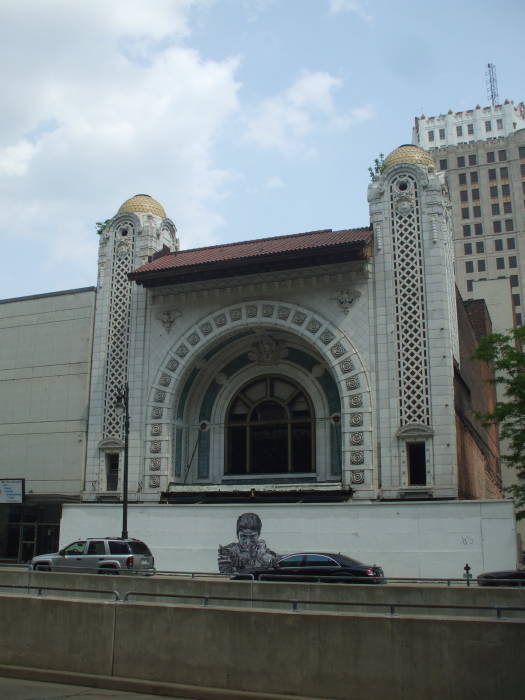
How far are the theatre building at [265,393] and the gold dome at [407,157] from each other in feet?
0.35

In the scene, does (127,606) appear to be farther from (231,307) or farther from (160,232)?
(160,232)

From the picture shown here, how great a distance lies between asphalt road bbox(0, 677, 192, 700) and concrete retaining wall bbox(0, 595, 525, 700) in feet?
1.03

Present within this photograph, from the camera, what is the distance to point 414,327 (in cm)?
3403

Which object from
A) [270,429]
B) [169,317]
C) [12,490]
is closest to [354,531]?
[270,429]

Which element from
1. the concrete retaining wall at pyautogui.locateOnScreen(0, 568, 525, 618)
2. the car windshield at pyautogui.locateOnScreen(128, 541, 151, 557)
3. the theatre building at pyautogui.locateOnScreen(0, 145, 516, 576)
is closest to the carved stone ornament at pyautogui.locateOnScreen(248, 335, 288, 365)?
the theatre building at pyautogui.locateOnScreen(0, 145, 516, 576)

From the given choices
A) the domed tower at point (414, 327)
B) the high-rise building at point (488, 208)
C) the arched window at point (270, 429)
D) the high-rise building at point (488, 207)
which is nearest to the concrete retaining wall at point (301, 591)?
the domed tower at point (414, 327)

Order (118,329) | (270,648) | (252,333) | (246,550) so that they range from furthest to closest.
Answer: (118,329) → (252,333) → (246,550) → (270,648)

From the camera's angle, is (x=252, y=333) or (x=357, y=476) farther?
(x=252, y=333)

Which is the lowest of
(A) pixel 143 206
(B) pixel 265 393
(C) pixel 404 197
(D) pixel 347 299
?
(B) pixel 265 393

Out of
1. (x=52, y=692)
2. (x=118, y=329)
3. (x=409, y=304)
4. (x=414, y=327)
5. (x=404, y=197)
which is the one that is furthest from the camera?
(x=118, y=329)

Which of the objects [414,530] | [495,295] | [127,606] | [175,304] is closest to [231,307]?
[175,304]

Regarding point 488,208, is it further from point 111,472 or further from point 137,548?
point 137,548

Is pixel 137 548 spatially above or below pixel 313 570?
above

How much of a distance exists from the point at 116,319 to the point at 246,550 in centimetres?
1511
